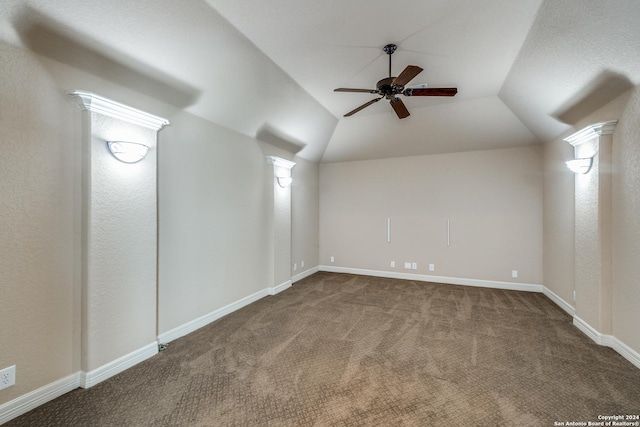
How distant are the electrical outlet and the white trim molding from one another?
199 cm

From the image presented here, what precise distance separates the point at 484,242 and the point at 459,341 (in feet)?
9.41

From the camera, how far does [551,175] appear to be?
15.0 ft

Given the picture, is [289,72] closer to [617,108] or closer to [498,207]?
[617,108]

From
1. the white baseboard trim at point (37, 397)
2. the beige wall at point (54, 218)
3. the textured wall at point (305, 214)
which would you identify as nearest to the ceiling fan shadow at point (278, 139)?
the textured wall at point (305, 214)

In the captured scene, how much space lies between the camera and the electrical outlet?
188 centimetres

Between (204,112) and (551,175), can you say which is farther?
(551,175)

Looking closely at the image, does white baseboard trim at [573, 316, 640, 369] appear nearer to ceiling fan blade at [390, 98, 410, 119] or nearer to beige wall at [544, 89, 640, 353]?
beige wall at [544, 89, 640, 353]

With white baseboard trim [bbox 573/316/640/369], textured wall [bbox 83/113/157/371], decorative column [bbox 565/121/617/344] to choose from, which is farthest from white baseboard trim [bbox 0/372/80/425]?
decorative column [bbox 565/121/617/344]

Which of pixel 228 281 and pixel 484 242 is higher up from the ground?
pixel 484 242

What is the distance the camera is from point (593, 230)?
3.17 metres

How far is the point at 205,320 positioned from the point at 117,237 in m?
1.59

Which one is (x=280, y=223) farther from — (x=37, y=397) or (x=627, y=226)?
(x=627, y=226)

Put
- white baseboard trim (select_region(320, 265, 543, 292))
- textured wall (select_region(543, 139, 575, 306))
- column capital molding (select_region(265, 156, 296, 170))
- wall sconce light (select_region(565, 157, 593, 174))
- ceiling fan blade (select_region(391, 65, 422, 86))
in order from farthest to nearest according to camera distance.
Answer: white baseboard trim (select_region(320, 265, 543, 292))
column capital molding (select_region(265, 156, 296, 170))
textured wall (select_region(543, 139, 575, 306))
wall sconce light (select_region(565, 157, 593, 174))
ceiling fan blade (select_region(391, 65, 422, 86))

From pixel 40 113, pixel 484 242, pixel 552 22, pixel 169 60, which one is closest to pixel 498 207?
pixel 484 242
